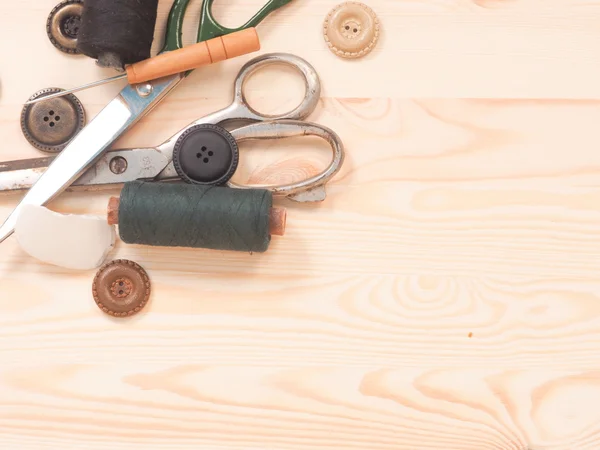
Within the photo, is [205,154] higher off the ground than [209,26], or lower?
lower

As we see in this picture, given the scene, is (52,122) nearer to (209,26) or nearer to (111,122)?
(111,122)

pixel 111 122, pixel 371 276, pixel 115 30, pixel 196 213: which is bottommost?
pixel 371 276

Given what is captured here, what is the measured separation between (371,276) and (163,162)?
0.29 metres

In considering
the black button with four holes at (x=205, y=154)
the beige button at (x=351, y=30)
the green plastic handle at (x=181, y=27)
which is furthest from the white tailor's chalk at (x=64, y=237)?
the beige button at (x=351, y=30)

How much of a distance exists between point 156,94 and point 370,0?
298 mm

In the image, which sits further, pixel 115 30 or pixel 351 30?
pixel 351 30

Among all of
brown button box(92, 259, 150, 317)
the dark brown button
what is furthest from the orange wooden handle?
brown button box(92, 259, 150, 317)

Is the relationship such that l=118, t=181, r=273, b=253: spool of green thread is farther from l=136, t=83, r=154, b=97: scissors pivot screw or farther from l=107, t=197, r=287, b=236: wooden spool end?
l=136, t=83, r=154, b=97: scissors pivot screw

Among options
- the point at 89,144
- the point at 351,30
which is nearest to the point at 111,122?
the point at 89,144

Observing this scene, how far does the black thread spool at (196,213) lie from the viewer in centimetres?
86

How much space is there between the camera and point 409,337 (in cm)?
95

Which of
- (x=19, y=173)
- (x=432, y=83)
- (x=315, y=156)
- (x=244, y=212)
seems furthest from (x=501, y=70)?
(x=19, y=173)

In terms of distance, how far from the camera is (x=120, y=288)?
0.93 metres

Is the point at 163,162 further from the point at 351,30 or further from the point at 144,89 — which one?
the point at 351,30
